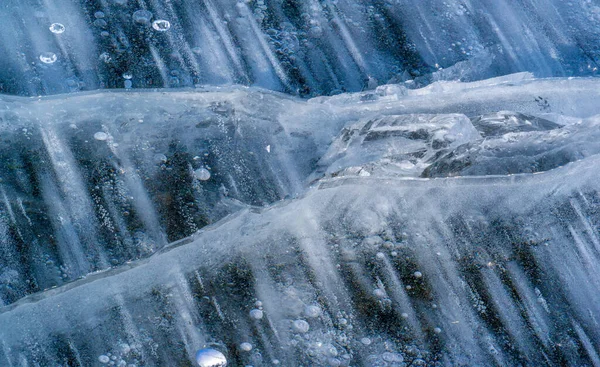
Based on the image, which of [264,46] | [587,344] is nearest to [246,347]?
[587,344]

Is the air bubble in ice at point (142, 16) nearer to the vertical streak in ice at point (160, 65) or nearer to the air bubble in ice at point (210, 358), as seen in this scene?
the vertical streak in ice at point (160, 65)

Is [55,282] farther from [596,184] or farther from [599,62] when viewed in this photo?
[599,62]

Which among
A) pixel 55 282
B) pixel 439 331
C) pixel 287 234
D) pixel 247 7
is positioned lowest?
pixel 439 331

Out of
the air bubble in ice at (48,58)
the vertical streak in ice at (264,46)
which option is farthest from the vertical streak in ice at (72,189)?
the vertical streak in ice at (264,46)

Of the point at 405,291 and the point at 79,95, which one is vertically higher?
the point at 79,95

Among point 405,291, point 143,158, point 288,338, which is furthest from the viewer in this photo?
point 143,158

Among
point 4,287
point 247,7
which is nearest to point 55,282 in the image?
point 4,287

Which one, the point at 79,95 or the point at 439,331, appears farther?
the point at 79,95
